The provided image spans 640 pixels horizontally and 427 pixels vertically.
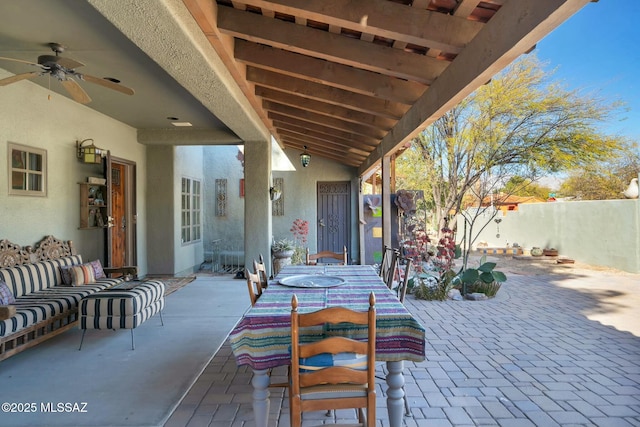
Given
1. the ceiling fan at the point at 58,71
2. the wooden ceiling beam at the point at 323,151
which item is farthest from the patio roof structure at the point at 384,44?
the wooden ceiling beam at the point at 323,151

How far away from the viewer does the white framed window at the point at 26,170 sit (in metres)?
4.14

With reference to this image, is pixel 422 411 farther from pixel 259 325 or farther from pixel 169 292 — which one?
pixel 169 292

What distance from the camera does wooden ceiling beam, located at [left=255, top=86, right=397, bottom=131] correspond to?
481 cm

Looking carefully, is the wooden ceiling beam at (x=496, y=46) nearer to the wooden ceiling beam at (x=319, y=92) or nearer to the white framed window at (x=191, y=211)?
the wooden ceiling beam at (x=319, y=92)

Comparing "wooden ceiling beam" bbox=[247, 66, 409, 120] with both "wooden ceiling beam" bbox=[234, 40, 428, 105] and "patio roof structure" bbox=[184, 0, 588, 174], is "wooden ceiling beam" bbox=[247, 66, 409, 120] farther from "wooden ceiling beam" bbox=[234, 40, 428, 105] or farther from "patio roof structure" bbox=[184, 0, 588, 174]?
"wooden ceiling beam" bbox=[234, 40, 428, 105]

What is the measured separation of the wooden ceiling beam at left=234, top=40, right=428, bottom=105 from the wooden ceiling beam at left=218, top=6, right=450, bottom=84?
0.52 meters

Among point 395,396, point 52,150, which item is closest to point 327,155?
point 52,150

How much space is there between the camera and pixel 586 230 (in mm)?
9031

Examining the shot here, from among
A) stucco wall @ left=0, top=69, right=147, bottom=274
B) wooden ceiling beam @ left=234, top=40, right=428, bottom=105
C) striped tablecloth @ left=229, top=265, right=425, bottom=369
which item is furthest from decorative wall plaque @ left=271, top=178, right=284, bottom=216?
striped tablecloth @ left=229, top=265, right=425, bottom=369

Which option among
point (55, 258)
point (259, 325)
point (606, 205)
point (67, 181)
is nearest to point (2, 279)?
point (55, 258)

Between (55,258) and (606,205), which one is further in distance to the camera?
(606,205)

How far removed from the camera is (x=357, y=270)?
3.54m

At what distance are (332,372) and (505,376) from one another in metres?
1.92

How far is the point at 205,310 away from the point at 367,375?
3584mm
